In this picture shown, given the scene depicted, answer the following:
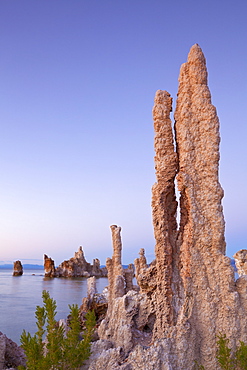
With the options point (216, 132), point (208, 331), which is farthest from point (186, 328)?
point (216, 132)

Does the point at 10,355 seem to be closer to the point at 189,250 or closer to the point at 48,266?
the point at 189,250

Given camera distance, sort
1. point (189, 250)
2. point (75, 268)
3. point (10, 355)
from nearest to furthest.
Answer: point (189, 250), point (10, 355), point (75, 268)

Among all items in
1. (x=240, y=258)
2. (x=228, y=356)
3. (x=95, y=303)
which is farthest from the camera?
(x=95, y=303)

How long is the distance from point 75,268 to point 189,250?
84526mm

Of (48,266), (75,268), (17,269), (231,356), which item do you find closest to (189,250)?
(231,356)

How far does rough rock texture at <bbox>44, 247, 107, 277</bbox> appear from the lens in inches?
3472

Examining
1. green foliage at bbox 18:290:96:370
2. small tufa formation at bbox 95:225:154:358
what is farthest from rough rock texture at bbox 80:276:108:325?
green foliage at bbox 18:290:96:370

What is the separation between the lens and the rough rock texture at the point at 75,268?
289 feet

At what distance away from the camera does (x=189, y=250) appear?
8.00 meters

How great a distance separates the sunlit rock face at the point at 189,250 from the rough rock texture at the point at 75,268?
8122 cm

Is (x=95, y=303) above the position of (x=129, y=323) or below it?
below

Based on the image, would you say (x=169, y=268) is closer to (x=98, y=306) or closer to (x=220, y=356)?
(x=220, y=356)

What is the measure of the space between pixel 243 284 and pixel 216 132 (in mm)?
3647

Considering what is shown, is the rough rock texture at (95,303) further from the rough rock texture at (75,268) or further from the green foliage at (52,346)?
the rough rock texture at (75,268)
